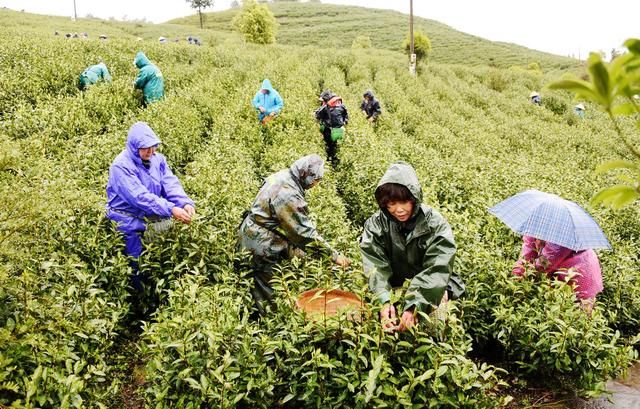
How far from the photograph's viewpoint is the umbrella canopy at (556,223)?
12.7ft

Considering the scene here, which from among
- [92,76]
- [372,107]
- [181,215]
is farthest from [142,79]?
[181,215]

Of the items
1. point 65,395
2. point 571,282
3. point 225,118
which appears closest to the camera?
point 65,395

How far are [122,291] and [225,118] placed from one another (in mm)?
6467

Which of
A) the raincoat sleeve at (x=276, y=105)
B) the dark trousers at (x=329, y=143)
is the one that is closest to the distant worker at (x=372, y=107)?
the dark trousers at (x=329, y=143)

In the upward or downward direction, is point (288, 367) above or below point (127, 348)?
above

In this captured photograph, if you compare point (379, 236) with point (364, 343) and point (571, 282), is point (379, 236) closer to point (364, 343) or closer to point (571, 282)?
point (364, 343)

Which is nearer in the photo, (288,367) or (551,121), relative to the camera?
(288,367)

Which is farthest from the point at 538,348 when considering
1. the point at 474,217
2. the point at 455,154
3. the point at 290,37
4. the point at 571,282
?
the point at 290,37

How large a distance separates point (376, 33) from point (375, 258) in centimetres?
8365

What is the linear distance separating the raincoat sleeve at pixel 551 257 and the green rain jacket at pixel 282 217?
2.21 m

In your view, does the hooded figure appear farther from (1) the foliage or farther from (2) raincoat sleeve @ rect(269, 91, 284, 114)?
(1) the foliage

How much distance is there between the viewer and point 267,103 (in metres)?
10.5

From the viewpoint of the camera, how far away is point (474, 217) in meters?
6.26

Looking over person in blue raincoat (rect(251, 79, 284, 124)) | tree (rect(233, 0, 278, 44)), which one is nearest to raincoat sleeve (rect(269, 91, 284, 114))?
person in blue raincoat (rect(251, 79, 284, 124))
